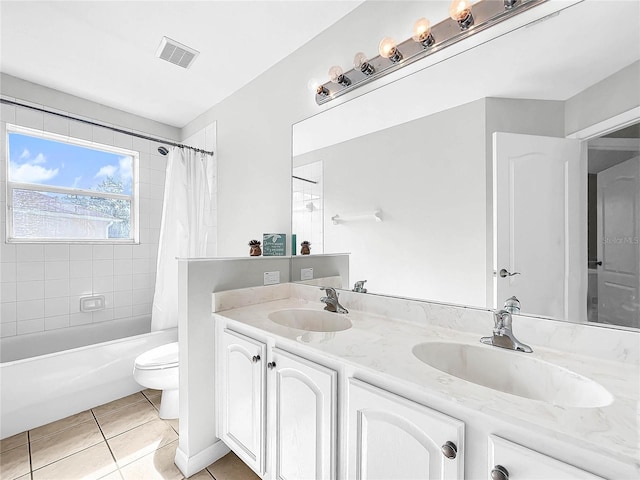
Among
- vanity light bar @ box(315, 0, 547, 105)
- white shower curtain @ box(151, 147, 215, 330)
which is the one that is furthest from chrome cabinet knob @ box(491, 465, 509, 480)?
white shower curtain @ box(151, 147, 215, 330)

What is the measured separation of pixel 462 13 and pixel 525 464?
1.48 metres

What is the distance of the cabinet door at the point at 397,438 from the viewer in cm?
70

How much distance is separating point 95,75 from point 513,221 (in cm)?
302

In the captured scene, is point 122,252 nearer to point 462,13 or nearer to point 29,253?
point 29,253

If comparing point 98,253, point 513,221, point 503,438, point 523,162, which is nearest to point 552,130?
point 523,162

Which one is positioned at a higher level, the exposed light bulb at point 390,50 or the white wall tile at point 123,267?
the exposed light bulb at point 390,50

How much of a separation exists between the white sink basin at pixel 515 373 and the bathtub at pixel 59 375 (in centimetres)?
215

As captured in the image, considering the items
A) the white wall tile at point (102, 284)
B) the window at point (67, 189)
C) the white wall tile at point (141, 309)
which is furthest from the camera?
the white wall tile at point (141, 309)

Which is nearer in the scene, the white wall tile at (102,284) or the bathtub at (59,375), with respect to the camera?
the bathtub at (59,375)

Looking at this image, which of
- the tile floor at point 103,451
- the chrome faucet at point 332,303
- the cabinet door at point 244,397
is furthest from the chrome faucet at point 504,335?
the tile floor at point 103,451

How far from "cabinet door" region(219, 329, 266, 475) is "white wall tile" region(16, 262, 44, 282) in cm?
207

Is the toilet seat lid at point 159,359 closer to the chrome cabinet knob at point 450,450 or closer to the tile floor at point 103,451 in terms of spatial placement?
the tile floor at point 103,451

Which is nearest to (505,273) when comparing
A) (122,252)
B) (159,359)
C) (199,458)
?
(199,458)

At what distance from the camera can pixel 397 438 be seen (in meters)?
0.79
